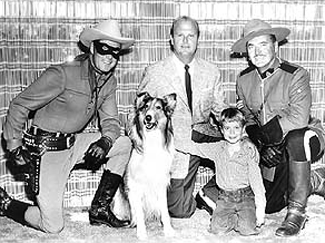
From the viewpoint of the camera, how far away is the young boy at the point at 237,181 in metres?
3.23

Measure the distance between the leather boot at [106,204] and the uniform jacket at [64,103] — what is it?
→ 252 millimetres

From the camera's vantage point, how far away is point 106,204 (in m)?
3.43

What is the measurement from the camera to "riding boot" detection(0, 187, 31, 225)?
3.38 meters

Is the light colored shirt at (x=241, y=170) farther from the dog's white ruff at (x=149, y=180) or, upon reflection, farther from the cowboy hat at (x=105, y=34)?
the cowboy hat at (x=105, y=34)

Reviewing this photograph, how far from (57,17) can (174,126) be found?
104 cm

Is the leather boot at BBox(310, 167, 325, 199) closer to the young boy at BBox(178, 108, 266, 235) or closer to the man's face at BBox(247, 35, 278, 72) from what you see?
the young boy at BBox(178, 108, 266, 235)

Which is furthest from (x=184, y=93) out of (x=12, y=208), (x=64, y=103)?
(x=12, y=208)

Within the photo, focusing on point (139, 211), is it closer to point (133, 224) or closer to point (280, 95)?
point (133, 224)

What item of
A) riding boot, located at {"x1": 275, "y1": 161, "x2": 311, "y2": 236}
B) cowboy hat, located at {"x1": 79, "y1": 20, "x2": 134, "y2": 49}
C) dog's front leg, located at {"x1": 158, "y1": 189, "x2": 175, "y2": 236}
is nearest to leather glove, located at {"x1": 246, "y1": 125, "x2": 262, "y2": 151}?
riding boot, located at {"x1": 275, "y1": 161, "x2": 311, "y2": 236}

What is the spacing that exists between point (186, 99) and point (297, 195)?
88 centimetres

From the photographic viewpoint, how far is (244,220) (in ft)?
10.7

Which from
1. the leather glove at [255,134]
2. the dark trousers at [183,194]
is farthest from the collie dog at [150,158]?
the leather glove at [255,134]

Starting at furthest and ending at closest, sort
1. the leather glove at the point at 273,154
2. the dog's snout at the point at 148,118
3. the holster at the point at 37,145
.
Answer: the leather glove at the point at 273,154
the holster at the point at 37,145
the dog's snout at the point at 148,118

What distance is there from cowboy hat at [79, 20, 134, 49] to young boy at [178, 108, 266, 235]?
28.6 inches
